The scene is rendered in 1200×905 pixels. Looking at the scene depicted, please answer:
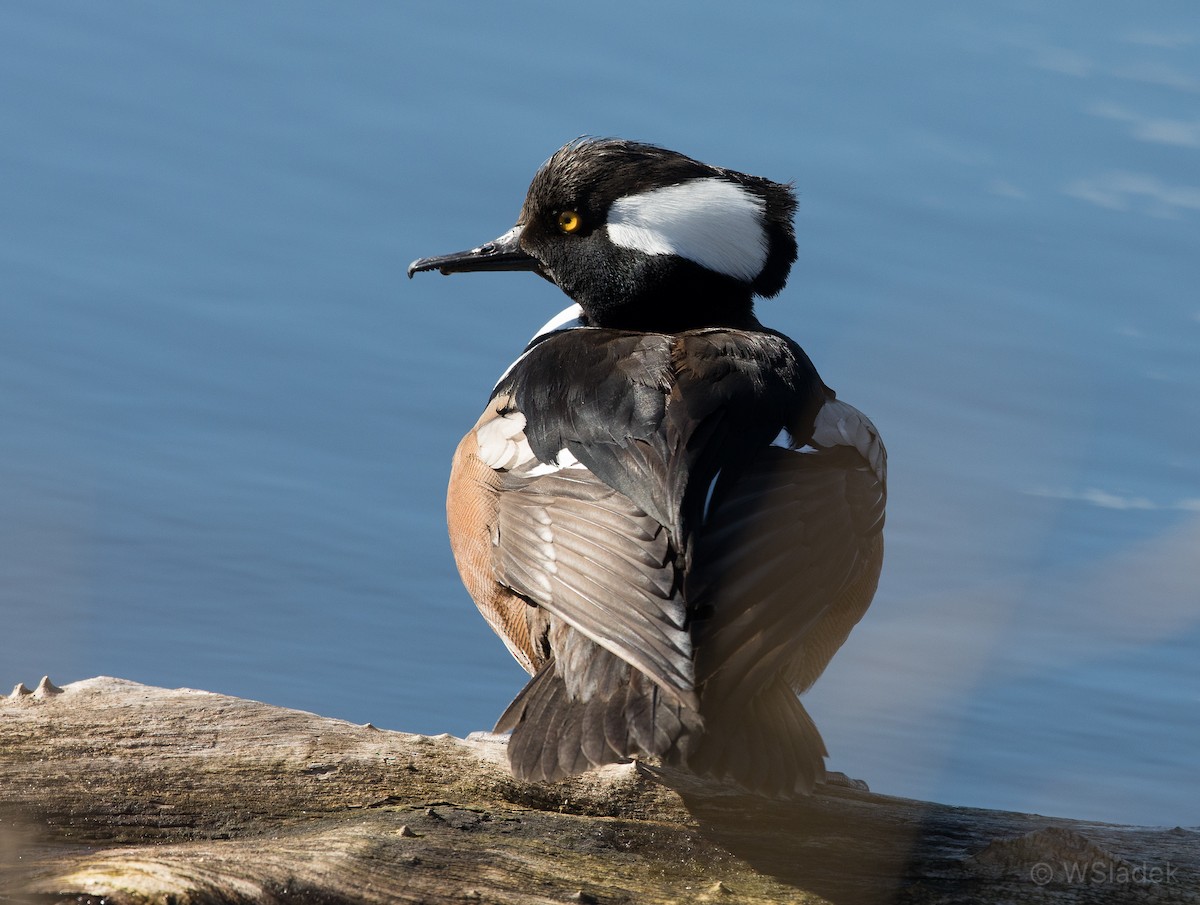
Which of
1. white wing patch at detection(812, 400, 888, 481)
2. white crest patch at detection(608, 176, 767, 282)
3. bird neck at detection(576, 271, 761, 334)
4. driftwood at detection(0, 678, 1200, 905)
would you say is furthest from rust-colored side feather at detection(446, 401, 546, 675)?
white wing patch at detection(812, 400, 888, 481)

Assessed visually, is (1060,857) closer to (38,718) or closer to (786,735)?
(786,735)

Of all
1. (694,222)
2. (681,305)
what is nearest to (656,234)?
(694,222)

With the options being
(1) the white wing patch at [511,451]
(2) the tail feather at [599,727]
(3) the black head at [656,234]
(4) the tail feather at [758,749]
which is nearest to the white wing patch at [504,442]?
(1) the white wing patch at [511,451]

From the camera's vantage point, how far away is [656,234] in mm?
4754

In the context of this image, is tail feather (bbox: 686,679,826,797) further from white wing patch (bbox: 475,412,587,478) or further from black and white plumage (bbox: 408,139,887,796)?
white wing patch (bbox: 475,412,587,478)

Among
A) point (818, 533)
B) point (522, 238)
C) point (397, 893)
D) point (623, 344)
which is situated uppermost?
point (522, 238)

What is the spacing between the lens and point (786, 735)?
3.34 m

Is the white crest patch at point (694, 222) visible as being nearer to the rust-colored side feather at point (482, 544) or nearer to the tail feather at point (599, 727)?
the rust-colored side feather at point (482, 544)

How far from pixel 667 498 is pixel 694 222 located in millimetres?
1658

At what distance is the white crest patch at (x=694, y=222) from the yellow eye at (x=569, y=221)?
122 millimetres

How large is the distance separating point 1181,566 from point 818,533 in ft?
10.9

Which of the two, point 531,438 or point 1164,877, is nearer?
point 1164,877

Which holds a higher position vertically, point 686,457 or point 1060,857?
point 686,457

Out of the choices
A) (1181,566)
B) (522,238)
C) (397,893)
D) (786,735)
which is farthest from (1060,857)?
(1181,566)
